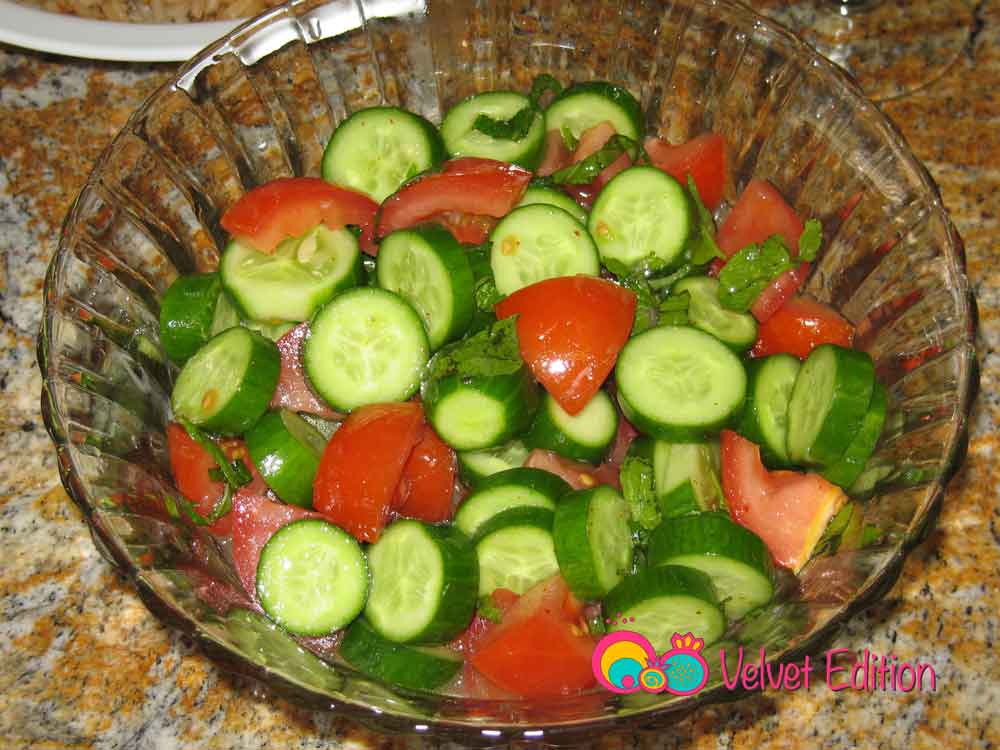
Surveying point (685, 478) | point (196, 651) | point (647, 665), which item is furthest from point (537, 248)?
point (196, 651)

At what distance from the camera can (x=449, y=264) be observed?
2.04 m

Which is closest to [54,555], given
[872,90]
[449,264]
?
[449,264]

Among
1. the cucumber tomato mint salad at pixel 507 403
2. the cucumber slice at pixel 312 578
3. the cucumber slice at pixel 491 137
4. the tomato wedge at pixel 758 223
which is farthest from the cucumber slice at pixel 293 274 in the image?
the tomato wedge at pixel 758 223

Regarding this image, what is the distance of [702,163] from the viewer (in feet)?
7.66

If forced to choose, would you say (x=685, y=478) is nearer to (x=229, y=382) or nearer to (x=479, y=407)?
(x=479, y=407)

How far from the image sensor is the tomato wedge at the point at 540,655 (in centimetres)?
176

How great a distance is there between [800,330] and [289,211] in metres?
1.12

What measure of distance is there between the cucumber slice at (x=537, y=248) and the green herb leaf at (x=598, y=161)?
20 cm

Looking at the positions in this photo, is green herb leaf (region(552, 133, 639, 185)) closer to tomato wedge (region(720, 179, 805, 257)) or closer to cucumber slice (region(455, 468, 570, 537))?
tomato wedge (region(720, 179, 805, 257))

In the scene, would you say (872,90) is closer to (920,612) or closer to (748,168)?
(748,168)

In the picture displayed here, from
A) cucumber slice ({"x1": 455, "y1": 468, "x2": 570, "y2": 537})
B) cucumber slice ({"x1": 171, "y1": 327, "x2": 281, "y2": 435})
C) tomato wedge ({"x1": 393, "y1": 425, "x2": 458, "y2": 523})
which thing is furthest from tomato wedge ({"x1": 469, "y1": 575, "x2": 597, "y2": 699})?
cucumber slice ({"x1": 171, "y1": 327, "x2": 281, "y2": 435})

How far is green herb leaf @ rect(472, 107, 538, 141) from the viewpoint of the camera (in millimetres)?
2346

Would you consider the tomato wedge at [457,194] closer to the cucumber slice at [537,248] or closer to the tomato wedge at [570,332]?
the cucumber slice at [537,248]

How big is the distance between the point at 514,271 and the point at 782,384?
593 mm
